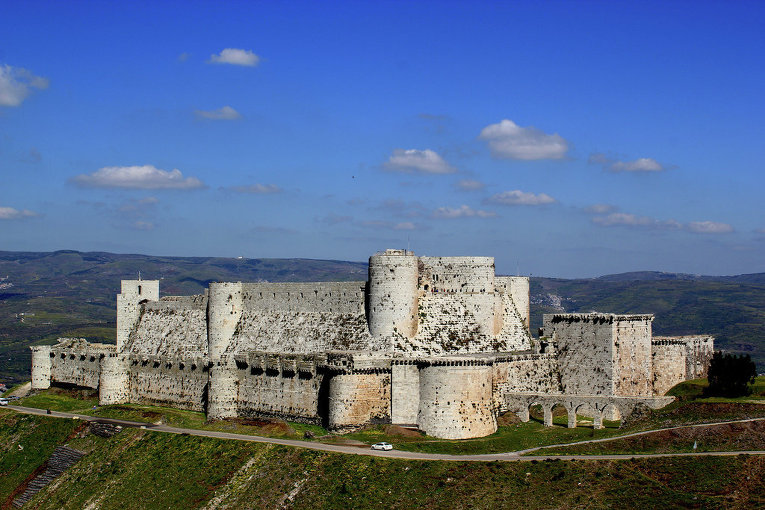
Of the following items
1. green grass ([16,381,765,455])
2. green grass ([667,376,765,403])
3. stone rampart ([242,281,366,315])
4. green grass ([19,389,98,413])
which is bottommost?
green grass ([19,389,98,413])

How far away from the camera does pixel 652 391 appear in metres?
81.2

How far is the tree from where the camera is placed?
2874 inches

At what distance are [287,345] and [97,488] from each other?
21.3 meters

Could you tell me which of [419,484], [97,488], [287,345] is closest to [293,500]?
[419,484]

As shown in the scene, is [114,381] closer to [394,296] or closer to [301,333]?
[301,333]

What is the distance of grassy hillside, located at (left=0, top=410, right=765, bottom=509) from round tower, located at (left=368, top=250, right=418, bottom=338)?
52.7ft

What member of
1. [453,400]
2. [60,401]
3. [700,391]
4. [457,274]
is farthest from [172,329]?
[700,391]

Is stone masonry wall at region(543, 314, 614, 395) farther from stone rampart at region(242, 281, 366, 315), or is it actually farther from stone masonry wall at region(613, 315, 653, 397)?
stone rampart at region(242, 281, 366, 315)

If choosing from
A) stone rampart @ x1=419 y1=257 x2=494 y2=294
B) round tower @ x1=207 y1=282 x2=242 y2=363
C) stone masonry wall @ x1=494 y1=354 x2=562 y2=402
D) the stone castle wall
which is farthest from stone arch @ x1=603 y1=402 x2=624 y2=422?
round tower @ x1=207 y1=282 x2=242 y2=363

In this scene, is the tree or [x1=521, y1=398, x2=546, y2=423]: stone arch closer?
the tree

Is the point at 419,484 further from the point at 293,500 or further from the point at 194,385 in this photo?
the point at 194,385

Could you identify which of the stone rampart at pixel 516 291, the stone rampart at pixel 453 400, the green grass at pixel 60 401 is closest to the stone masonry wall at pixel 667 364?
the stone rampart at pixel 516 291

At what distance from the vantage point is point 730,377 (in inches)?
2886

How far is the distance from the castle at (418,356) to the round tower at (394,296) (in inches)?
4.0
